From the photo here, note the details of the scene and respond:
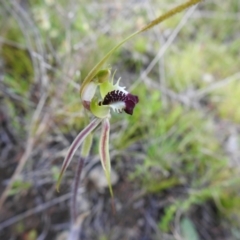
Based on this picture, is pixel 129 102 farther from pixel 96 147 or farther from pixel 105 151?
pixel 96 147

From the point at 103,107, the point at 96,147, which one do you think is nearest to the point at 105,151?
the point at 103,107

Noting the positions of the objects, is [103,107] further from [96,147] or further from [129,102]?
[96,147]

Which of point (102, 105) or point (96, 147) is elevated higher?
point (96, 147)

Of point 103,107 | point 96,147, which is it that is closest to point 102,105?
point 103,107

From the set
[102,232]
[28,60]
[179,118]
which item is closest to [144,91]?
[179,118]

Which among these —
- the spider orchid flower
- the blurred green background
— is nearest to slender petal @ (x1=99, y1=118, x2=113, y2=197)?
the spider orchid flower

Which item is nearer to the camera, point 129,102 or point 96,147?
point 129,102

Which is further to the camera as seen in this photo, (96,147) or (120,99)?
(96,147)

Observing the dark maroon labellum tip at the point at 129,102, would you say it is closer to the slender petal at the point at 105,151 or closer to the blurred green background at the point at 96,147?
the slender petal at the point at 105,151

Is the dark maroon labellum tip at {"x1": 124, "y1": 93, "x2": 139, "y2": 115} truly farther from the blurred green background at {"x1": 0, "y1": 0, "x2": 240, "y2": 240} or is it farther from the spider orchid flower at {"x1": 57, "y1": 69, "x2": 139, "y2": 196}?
the blurred green background at {"x1": 0, "y1": 0, "x2": 240, "y2": 240}
